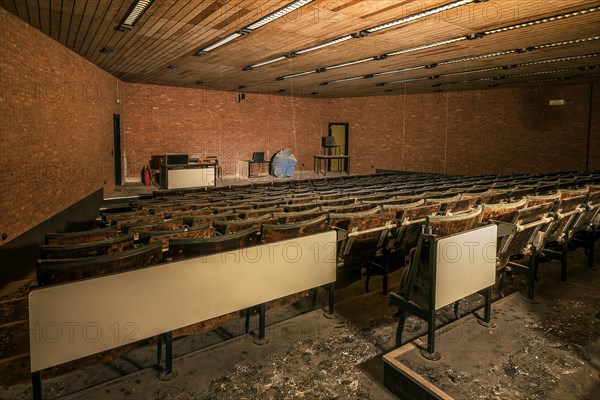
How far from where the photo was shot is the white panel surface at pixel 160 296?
6.45 feet

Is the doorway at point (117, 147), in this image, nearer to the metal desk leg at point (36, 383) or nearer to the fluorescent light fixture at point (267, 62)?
the fluorescent light fixture at point (267, 62)

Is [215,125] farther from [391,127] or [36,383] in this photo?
[36,383]

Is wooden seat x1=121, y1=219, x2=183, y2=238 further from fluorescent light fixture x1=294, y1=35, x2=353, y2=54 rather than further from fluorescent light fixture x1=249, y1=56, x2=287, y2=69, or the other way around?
fluorescent light fixture x1=249, y1=56, x2=287, y2=69

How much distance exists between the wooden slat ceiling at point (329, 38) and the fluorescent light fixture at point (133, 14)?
0.29 feet

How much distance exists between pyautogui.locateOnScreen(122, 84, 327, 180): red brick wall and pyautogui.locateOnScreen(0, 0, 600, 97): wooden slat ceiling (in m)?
1.98

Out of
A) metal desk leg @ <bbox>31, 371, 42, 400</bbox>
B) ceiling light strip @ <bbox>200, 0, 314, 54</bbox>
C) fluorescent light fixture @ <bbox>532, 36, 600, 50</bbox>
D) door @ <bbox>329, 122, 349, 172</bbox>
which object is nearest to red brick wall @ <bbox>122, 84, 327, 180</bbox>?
door @ <bbox>329, 122, 349, 172</bbox>

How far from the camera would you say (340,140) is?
1820 centimetres

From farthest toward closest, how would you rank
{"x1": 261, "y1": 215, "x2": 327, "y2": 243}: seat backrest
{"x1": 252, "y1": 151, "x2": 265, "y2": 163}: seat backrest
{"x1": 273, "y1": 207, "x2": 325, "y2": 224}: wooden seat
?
{"x1": 252, "y1": 151, "x2": 265, "y2": 163}: seat backrest
{"x1": 273, "y1": 207, "x2": 325, "y2": 224}: wooden seat
{"x1": 261, "y1": 215, "x2": 327, "y2": 243}: seat backrest

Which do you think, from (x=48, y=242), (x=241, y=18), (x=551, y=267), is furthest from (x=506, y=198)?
(x=48, y=242)

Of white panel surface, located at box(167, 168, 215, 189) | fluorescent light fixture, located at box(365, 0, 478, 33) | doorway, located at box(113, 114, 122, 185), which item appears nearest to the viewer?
fluorescent light fixture, located at box(365, 0, 478, 33)

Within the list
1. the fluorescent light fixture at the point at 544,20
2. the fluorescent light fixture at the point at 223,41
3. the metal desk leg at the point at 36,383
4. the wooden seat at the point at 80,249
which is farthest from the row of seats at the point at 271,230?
the fluorescent light fixture at the point at 223,41

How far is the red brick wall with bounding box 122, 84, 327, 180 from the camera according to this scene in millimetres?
12438

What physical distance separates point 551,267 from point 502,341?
7.76 feet

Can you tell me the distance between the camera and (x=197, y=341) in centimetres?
298
